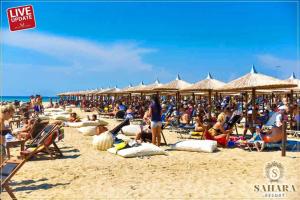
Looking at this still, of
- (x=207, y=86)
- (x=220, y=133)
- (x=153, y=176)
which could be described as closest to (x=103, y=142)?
(x=153, y=176)

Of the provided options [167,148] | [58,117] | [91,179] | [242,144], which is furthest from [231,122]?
[58,117]

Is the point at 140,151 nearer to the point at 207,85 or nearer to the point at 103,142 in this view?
the point at 103,142

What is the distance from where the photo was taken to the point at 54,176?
20.0 ft

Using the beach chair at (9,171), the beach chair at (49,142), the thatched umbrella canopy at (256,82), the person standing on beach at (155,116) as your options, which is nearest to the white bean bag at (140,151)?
the person standing on beach at (155,116)

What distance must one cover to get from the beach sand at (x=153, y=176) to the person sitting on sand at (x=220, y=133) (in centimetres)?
87

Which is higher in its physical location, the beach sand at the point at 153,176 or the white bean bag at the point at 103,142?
the white bean bag at the point at 103,142

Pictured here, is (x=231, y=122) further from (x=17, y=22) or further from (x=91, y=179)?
(x=17, y=22)

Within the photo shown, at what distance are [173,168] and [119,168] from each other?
1051 mm

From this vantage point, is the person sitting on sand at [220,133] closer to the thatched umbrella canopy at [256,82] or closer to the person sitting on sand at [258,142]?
the person sitting on sand at [258,142]

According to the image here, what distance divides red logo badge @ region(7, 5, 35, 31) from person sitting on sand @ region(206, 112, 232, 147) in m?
5.45

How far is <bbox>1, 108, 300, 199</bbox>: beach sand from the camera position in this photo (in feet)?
16.5

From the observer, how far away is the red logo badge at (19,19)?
677 centimetres

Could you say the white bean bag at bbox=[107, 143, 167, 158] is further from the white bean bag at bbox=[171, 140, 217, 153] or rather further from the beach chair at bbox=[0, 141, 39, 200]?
the beach chair at bbox=[0, 141, 39, 200]

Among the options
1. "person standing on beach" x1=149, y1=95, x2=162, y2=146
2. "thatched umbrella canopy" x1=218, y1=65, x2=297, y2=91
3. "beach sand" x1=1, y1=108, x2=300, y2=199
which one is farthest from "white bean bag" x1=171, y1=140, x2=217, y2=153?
"thatched umbrella canopy" x1=218, y1=65, x2=297, y2=91
